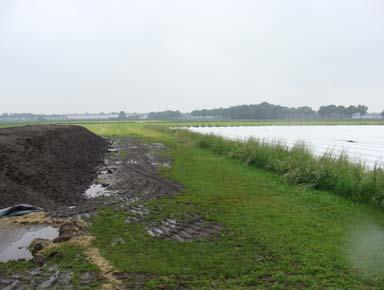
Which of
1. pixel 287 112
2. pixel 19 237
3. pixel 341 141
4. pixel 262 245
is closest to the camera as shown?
pixel 262 245

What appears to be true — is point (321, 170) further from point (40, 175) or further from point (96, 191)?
point (40, 175)

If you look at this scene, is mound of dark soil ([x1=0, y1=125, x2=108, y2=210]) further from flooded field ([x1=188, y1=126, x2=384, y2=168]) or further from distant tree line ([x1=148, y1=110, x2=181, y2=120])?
distant tree line ([x1=148, y1=110, x2=181, y2=120])

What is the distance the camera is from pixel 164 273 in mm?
5086

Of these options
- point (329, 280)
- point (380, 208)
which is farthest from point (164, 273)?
point (380, 208)

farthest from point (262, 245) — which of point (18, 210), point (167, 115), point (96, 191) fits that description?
point (167, 115)

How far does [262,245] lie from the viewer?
20.5 feet

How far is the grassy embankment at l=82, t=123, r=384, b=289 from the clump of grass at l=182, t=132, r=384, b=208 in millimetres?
514

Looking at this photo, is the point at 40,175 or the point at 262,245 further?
the point at 40,175

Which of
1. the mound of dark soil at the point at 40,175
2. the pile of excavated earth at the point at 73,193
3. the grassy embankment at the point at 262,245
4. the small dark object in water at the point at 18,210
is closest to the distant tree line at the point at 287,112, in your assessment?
the pile of excavated earth at the point at 73,193

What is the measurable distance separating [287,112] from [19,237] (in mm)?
114039

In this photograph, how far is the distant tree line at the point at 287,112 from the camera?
109m

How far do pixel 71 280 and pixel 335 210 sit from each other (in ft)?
20.9

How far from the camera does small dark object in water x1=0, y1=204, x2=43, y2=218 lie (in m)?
8.26

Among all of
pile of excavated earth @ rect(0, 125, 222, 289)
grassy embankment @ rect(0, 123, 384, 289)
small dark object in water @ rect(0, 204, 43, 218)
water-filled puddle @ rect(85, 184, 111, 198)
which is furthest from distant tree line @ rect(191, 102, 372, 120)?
small dark object in water @ rect(0, 204, 43, 218)
